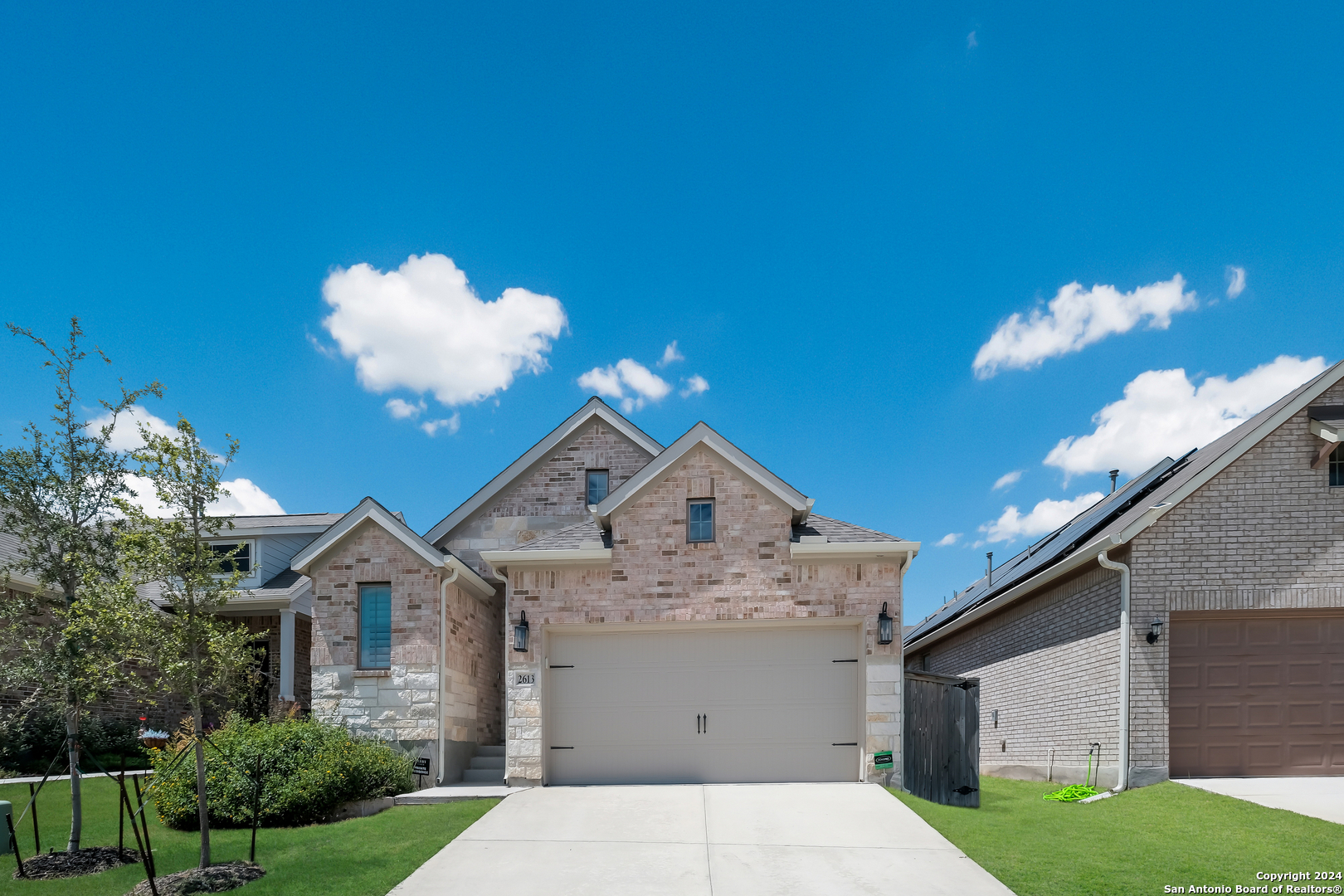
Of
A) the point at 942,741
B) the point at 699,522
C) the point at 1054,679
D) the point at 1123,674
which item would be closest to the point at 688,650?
the point at 699,522

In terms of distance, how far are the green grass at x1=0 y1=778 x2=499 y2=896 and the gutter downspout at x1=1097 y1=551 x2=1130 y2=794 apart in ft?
28.0

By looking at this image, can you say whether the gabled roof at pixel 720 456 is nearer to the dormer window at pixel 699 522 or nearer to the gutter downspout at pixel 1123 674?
the dormer window at pixel 699 522

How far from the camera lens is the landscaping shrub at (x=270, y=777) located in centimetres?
1102

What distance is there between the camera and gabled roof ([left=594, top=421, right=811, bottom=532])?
13.5m

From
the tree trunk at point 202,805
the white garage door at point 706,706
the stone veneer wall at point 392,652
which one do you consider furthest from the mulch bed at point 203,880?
the white garage door at point 706,706

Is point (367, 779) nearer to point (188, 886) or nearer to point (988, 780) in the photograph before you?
point (188, 886)

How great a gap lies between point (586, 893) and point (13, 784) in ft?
33.1

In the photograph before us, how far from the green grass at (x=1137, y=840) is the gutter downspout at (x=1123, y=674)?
1.16 ft

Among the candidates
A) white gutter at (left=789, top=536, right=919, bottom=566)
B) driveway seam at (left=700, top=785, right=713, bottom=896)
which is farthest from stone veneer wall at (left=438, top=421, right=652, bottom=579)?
driveway seam at (left=700, top=785, right=713, bottom=896)

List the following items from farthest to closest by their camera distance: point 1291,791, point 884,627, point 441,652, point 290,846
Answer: point 441,652 → point 884,627 → point 1291,791 → point 290,846

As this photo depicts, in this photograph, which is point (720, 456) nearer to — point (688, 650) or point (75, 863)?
point (688, 650)

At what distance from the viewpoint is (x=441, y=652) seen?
14312 mm

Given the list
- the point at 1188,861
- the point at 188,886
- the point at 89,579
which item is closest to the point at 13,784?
the point at 89,579

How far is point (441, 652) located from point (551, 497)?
4.52m
